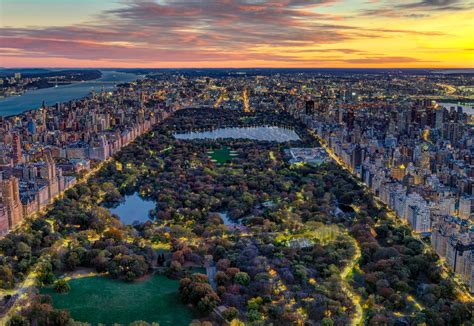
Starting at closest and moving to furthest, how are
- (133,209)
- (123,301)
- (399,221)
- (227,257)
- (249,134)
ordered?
(123,301), (227,257), (399,221), (133,209), (249,134)

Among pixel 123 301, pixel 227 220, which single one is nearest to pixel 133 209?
pixel 227 220

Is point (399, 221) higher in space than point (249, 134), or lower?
lower

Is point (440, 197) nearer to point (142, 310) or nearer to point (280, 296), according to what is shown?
point (280, 296)

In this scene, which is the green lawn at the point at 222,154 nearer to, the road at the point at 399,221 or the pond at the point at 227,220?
the road at the point at 399,221

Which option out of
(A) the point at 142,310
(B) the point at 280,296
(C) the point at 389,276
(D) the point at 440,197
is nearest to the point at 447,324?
(C) the point at 389,276

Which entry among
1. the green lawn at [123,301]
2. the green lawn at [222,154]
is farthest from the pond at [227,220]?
the green lawn at [222,154]

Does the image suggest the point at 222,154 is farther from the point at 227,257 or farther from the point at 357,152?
the point at 227,257
